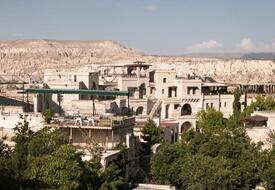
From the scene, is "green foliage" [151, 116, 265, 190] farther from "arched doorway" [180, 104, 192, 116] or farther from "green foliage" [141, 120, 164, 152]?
"arched doorway" [180, 104, 192, 116]

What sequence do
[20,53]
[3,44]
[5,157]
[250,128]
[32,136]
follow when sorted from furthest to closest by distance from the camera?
[3,44]
[20,53]
[250,128]
[32,136]
[5,157]

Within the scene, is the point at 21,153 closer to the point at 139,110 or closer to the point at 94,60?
the point at 139,110

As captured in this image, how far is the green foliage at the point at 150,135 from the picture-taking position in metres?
40.0

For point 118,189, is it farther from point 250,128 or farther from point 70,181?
point 250,128

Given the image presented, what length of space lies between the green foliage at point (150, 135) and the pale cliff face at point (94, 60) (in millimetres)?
62727

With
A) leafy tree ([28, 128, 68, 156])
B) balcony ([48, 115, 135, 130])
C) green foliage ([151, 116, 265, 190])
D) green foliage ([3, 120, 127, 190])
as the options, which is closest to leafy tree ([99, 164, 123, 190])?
green foliage ([3, 120, 127, 190])

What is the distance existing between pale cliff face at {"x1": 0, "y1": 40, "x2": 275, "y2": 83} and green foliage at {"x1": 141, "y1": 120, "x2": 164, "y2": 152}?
62727 millimetres

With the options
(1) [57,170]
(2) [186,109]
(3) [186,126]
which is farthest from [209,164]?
(2) [186,109]

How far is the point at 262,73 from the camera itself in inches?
4973

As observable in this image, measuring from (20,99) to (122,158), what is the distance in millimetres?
25100

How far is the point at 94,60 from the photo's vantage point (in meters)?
151

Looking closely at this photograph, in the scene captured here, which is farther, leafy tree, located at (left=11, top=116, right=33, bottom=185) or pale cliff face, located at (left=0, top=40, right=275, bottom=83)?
pale cliff face, located at (left=0, top=40, right=275, bottom=83)

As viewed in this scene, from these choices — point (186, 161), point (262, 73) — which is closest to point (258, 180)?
point (186, 161)

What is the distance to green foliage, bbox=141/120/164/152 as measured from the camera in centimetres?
4003
